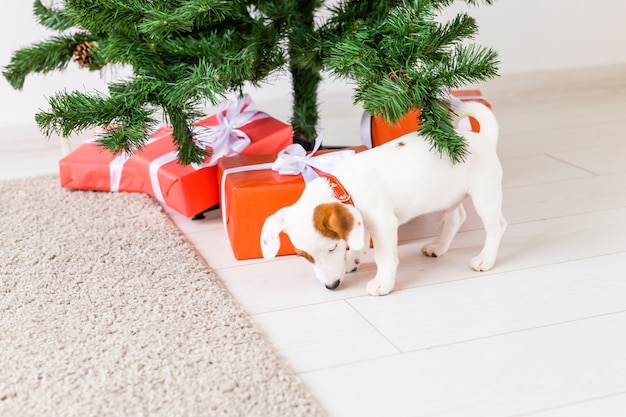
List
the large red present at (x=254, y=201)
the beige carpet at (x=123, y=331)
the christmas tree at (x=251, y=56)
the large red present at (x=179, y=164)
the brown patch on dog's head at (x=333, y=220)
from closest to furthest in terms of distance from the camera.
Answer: the beige carpet at (x=123, y=331) < the brown patch on dog's head at (x=333, y=220) < the christmas tree at (x=251, y=56) < the large red present at (x=254, y=201) < the large red present at (x=179, y=164)

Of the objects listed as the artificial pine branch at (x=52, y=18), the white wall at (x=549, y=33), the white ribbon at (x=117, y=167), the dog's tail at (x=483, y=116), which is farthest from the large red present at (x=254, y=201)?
the white wall at (x=549, y=33)

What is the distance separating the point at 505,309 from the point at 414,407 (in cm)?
30

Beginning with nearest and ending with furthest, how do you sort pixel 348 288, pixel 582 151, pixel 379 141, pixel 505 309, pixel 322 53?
1. pixel 505 309
2. pixel 348 288
3. pixel 322 53
4. pixel 379 141
5. pixel 582 151

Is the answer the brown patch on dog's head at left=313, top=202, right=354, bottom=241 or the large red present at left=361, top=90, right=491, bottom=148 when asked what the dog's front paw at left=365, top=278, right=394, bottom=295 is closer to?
the brown patch on dog's head at left=313, top=202, right=354, bottom=241

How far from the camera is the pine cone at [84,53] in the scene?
5.22ft

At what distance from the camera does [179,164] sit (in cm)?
153

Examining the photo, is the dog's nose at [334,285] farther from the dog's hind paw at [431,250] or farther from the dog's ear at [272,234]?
the dog's hind paw at [431,250]

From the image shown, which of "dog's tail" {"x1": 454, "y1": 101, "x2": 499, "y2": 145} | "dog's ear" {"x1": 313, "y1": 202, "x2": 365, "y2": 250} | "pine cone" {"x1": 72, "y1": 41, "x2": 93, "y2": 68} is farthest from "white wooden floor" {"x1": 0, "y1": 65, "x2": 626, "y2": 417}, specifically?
"pine cone" {"x1": 72, "y1": 41, "x2": 93, "y2": 68}

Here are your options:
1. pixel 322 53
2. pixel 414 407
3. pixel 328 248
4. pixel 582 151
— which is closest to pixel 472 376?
pixel 414 407

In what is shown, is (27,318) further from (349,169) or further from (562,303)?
(562,303)

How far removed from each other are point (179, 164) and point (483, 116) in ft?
1.99

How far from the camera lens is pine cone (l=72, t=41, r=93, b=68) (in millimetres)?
1590

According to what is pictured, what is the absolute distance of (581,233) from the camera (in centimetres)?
144

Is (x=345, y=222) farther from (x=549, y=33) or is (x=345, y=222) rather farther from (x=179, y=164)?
(x=549, y=33)
